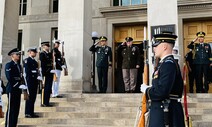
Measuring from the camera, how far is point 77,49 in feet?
35.5

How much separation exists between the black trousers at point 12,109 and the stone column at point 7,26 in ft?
19.1

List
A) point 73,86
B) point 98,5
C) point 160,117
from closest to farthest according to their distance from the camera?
point 160,117
point 73,86
point 98,5

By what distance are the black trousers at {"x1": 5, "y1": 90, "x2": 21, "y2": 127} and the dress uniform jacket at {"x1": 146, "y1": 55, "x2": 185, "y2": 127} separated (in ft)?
14.8

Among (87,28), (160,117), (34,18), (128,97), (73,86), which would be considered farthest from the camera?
(34,18)

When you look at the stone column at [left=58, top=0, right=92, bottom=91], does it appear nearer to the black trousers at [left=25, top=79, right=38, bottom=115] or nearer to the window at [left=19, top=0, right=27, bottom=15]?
the black trousers at [left=25, top=79, right=38, bottom=115]

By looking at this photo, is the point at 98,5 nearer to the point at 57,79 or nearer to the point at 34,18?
the point at 34,18

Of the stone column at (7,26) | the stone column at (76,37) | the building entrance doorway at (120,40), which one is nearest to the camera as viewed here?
the stone column at (76,37)

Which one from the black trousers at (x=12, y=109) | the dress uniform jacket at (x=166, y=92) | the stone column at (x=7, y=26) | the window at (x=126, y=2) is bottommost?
the black trousers at (x=12, y=109)

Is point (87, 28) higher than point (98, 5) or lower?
lower

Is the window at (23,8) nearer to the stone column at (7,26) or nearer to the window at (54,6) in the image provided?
the window at (54,6)

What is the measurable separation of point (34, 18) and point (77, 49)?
565 centimetres

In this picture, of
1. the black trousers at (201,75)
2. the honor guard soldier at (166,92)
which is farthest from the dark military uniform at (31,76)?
the black trousers at (201,75)

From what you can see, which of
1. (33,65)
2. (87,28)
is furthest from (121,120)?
Answer: (87,28)

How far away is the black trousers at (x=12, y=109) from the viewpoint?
23.5 feet
